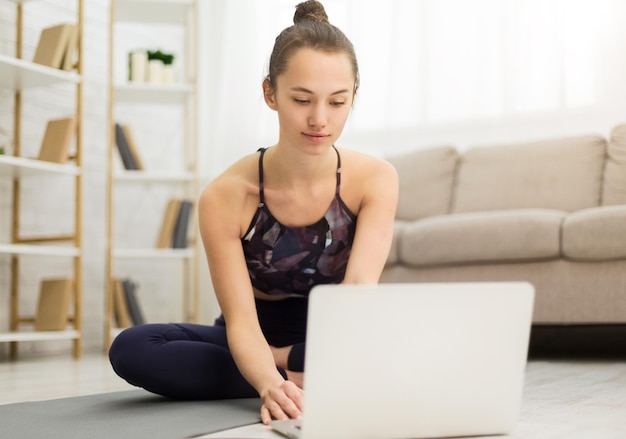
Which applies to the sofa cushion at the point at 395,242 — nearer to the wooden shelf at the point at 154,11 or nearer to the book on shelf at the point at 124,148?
the book on shelf at the point at 124,148

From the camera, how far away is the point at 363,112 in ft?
13.7

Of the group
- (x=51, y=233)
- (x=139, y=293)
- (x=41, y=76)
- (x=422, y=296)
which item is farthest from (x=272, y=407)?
(x=139, y=293)

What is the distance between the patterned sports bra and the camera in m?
1.50

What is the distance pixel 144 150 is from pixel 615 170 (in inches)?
89.7

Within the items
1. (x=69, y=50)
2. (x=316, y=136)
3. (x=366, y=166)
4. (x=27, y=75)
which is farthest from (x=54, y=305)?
(x=316, y=136)

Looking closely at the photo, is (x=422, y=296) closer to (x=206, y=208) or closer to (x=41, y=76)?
(x=206, y=208)

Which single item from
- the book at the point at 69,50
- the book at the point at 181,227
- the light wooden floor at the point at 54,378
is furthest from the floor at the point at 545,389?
the book at the point at 69,50

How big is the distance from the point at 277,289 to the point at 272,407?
1.42 feet

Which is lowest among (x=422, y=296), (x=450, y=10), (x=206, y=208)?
(x=422, y=296)

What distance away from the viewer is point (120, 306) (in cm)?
361

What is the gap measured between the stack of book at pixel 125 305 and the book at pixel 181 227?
298mm

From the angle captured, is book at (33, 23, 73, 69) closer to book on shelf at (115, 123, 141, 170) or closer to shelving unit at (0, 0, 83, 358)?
shelving unit at (0, 0, 83, 358)

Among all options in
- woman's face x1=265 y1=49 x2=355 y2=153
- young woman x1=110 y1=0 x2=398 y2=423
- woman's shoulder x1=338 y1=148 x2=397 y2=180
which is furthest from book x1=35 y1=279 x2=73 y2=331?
woman's face x1=265 y1=49 x2=355 y2=153

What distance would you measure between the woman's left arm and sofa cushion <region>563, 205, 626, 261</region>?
1.26 meters
